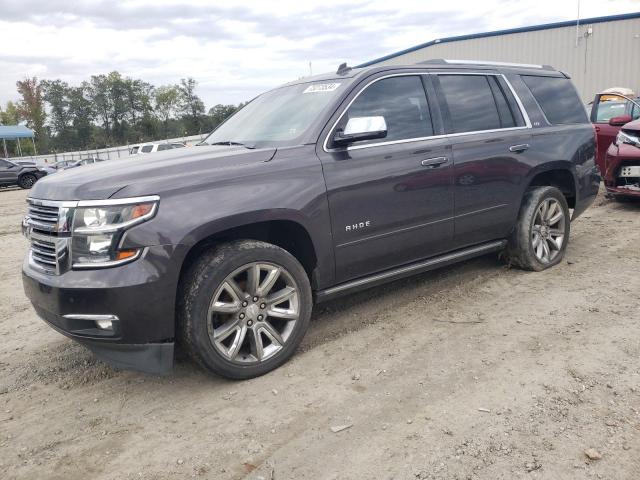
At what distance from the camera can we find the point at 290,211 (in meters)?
3.29

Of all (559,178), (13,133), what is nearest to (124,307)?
(559,178)

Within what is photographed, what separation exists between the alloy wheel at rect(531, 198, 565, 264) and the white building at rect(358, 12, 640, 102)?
1941cm

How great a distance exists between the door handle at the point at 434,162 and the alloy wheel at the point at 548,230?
1.36 m

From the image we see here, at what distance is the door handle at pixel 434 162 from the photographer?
3.97 m

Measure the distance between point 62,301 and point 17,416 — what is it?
0.80 m

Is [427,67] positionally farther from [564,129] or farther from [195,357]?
[195,357]

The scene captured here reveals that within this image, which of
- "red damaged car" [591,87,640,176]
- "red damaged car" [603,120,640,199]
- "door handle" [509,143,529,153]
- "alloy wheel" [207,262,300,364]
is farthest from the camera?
"red damaged car" [591,87,640,176]

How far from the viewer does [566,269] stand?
5.12m

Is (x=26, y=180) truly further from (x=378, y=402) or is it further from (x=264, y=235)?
(x=378, y=402)

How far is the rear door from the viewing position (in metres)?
4.27

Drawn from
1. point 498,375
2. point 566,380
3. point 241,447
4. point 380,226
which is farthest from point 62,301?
point 566,380

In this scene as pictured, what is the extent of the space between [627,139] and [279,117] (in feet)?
19.6

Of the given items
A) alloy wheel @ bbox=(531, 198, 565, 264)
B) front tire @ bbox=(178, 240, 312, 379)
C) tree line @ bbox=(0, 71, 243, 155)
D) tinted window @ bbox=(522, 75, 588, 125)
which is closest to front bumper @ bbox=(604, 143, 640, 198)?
tinted window @ bbox=(522, 75, 588, 125)

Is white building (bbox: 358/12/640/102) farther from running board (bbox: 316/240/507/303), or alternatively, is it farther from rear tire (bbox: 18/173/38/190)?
rear tire (bbox: 18/173/38/190)
